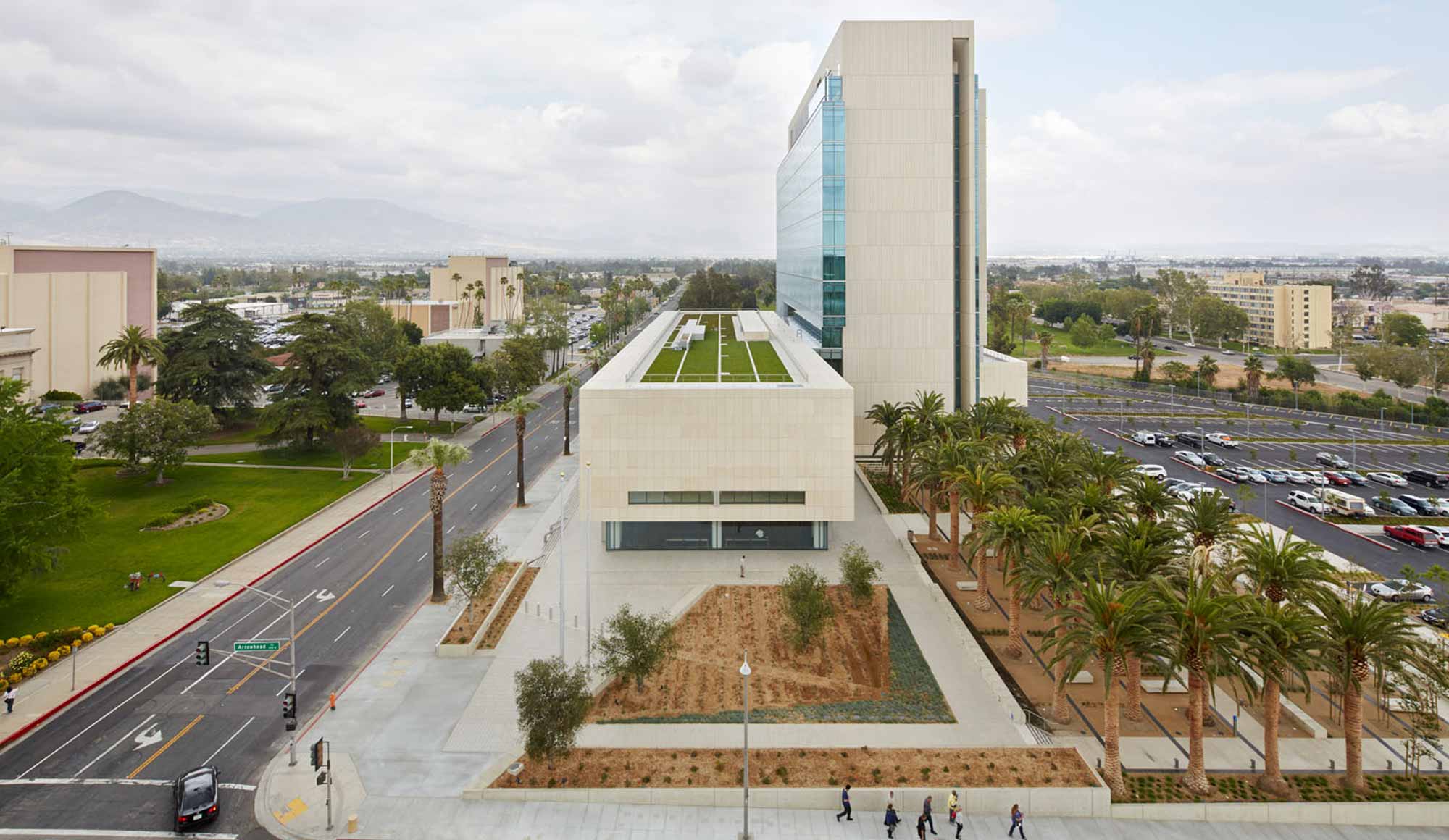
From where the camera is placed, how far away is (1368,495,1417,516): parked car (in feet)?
203

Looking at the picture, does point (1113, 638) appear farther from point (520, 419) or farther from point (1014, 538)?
point (520, 419)

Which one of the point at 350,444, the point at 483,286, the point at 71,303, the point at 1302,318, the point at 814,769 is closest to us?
the point at 814,769

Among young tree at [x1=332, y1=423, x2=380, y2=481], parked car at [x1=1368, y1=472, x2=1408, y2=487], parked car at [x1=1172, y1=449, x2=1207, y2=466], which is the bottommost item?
parked car at [x1=1368, y1=472, x2=1408, y2=487]

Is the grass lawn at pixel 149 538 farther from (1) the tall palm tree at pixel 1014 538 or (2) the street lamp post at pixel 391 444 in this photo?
(1) the tall palm tree at pixel 1014 538

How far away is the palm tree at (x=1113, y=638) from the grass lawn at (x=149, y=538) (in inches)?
1819

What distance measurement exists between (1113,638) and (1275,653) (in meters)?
4.72

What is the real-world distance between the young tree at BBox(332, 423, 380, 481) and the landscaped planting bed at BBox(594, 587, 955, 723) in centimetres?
4319

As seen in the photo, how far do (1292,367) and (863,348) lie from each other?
7755 centimetres

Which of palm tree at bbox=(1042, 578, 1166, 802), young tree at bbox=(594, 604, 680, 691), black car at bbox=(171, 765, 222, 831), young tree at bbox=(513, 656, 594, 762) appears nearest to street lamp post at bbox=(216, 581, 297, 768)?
black car at bbox=(171, 765, 222, 831)

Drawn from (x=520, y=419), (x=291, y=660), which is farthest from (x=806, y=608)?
(x=520, y=419)

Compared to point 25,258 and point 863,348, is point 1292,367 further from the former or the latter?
point 25,258

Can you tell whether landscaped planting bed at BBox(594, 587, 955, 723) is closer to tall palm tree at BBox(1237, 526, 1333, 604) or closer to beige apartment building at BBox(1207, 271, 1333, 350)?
tall palm tree at BBox(1237, 526, 1333, 604)

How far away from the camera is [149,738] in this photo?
104 ft

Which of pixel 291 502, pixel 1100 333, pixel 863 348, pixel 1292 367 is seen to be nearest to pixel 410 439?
pixel 291 502
